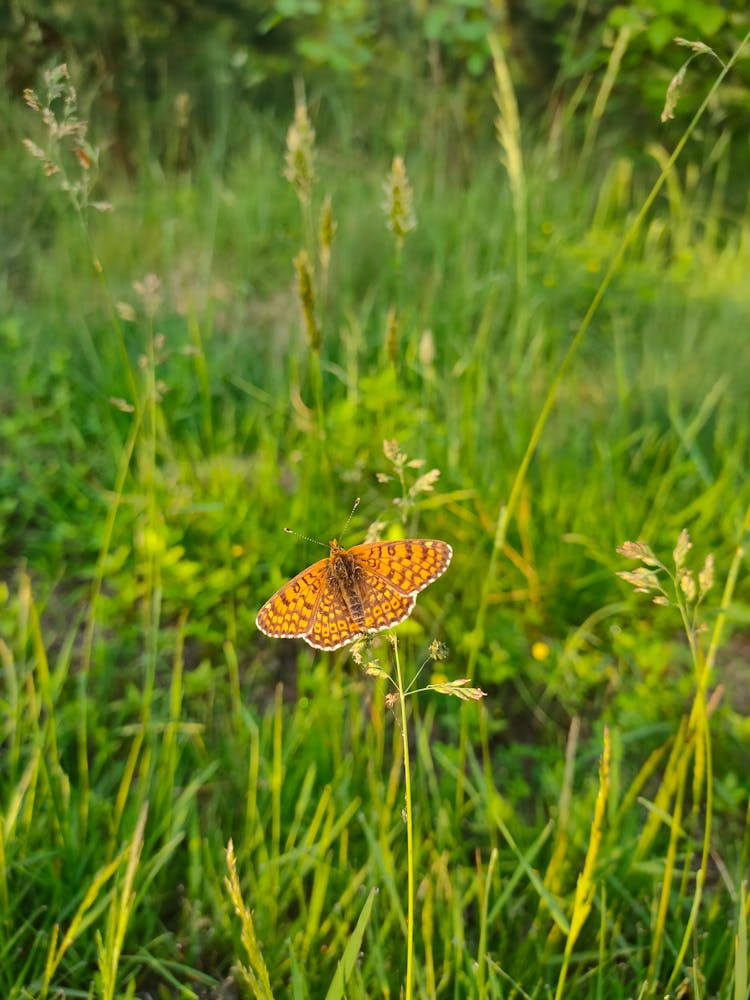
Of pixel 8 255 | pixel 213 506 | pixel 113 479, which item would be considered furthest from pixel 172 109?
pixel 213 506

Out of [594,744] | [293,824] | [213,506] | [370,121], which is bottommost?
[594,744]

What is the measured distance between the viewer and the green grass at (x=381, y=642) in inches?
54.1

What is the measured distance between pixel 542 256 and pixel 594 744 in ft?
7.16

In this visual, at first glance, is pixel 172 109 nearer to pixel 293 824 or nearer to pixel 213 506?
pixel 213 506

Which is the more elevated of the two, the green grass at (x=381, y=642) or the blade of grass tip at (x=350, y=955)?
the blade of grass tip at (x=350, y=955)

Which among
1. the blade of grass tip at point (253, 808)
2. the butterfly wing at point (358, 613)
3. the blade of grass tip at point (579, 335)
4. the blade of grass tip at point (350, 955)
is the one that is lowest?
the blade of grass tip at point (253, 808)

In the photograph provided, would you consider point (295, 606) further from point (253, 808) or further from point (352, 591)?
point (253, 808)

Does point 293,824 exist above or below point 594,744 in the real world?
above

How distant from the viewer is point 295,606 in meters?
1.27

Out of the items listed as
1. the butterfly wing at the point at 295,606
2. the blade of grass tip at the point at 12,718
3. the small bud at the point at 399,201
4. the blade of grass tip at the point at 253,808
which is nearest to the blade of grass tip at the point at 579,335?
the butterfly wing at the point at 295,606

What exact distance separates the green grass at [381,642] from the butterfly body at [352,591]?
0.10 meters

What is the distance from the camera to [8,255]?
3.75 meters

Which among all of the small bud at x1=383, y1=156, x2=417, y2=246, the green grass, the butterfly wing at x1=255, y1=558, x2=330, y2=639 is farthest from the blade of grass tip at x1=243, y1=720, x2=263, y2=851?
the small bud at x1=383, y1=156, x2=417, y2=246

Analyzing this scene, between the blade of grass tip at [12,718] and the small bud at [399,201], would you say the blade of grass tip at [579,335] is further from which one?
the blade of grass tip at [12,718]
